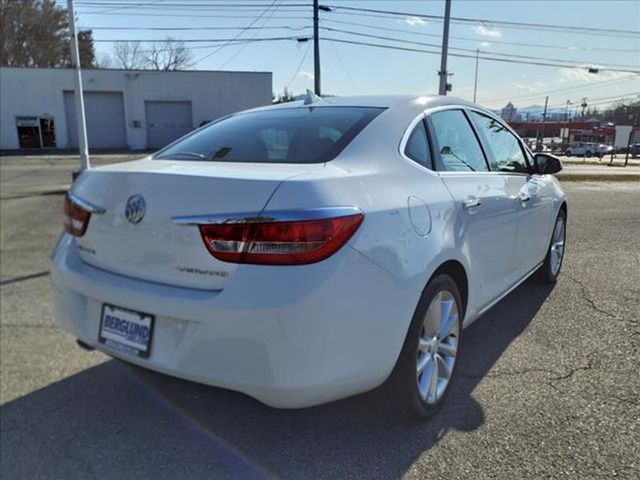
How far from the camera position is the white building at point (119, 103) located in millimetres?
39000

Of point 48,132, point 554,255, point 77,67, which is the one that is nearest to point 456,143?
point 554,255

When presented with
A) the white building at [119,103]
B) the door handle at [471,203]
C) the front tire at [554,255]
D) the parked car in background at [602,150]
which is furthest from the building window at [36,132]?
the parked car in background at [602,150]

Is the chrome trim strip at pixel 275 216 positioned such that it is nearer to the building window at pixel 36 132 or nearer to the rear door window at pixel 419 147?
the rear door window at pixel 419 147

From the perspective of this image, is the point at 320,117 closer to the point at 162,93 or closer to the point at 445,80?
the point at 445,80

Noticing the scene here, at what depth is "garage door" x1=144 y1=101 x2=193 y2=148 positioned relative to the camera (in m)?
40.9

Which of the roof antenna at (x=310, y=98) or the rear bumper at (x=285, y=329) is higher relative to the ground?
the roof antenna at (x=310, y=98)

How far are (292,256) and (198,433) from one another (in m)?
1.25

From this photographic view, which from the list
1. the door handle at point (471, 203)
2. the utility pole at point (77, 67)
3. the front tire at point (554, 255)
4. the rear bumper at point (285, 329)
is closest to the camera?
the rear bumper at point (285, 329)

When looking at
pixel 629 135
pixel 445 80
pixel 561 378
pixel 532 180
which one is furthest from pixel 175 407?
pixel 629 135

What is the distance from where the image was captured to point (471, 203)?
2941 millimetres

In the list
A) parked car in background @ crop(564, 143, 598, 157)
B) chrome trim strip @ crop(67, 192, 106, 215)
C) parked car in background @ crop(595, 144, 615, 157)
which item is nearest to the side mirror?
chrome trim strip @ crop(67, 192, 106, 215)

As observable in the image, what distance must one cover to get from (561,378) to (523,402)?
1.41 ft

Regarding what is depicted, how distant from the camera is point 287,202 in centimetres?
200

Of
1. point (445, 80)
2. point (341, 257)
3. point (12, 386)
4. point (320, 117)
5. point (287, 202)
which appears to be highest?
point (445, 80)
